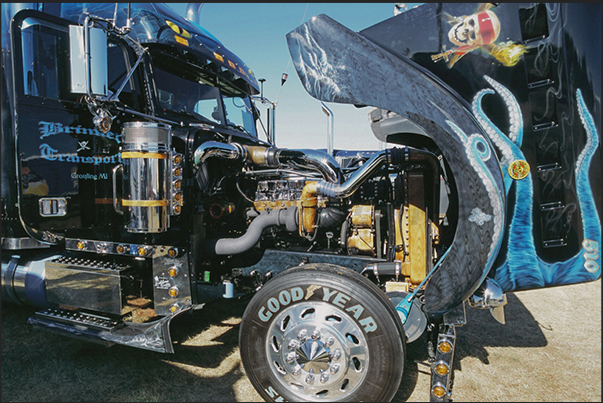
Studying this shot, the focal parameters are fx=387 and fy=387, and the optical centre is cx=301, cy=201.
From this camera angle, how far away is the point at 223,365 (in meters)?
3.31

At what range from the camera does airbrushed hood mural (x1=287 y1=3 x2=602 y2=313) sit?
214 centimetres

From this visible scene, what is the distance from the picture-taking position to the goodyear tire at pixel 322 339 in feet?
7.95

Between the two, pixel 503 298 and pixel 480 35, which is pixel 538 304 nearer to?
pixel 503 298

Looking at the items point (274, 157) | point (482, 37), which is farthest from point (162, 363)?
point (482, 37)

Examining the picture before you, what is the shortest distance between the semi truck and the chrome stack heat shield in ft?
0.05

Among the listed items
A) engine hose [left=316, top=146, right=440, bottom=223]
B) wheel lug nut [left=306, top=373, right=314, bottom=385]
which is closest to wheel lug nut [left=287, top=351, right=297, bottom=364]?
wheel lug nut [left=306, top=373, right=314, bottom=385]

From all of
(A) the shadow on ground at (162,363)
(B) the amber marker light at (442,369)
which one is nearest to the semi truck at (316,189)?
(B) the amber marker light at (442,369)

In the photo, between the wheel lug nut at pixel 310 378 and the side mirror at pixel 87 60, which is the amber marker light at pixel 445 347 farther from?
the side mirror at pixel 87 60

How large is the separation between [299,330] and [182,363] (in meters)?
1.39

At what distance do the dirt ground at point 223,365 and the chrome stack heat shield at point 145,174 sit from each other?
4.18 ft

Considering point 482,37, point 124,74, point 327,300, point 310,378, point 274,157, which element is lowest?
point 310,378

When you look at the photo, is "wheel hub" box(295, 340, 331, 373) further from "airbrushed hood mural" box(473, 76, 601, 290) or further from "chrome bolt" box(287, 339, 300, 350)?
"airbrushed hood mural" box(473, 76, 601, 290)

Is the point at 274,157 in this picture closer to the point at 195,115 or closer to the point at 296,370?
the point at 195,115

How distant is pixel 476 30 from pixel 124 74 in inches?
115
